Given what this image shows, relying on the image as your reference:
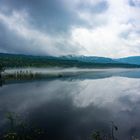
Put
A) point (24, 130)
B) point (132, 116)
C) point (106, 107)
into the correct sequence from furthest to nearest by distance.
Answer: point (106, 107)
point (132, 116)
point (24, 130)

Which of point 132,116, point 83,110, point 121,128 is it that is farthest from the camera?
point 83,110

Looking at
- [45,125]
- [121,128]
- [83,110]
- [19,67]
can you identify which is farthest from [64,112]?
[19,67]

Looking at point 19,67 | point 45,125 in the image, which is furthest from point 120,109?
point 19,67

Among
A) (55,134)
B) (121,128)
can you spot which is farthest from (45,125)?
(121,128)

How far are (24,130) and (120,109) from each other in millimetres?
24269

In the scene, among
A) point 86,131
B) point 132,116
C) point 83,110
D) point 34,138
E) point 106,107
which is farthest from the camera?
point 106,107

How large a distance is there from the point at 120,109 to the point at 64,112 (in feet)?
41.2

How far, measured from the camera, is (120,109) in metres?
45.8

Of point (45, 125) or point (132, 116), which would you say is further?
point (132, 116)

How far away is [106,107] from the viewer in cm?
4753

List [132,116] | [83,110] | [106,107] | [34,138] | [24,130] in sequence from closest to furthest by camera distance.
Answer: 1. [34,138]
2. [24,130]
3. [132,116]
4. [83,110]
5. [106,107]

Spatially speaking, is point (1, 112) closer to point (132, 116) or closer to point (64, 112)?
point (64, 112)

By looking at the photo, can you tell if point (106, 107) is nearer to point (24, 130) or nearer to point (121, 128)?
point (121, 128)

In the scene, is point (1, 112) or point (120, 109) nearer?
point (1, 112)
